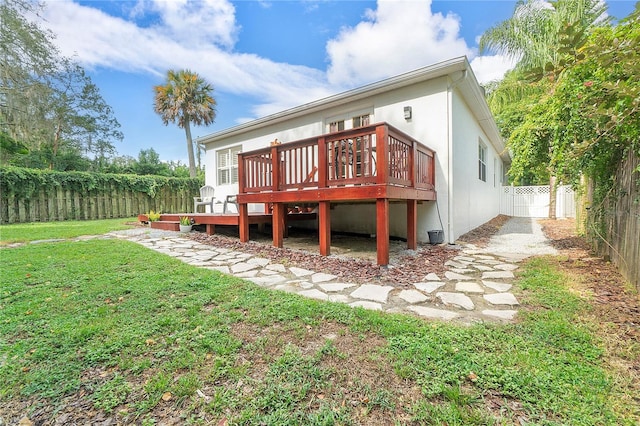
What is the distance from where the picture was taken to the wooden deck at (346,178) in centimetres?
382

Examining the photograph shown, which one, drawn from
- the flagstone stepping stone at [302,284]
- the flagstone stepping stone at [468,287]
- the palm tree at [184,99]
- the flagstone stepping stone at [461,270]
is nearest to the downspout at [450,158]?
the flagstone stepping stone at [461,270]

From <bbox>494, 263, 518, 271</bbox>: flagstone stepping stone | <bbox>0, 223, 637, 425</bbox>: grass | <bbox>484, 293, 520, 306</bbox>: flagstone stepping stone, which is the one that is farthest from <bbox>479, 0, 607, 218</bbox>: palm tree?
<bbox>0, 223, 637, 425</bbox>: grass

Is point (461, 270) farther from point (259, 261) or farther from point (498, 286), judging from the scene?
point (259, 261)

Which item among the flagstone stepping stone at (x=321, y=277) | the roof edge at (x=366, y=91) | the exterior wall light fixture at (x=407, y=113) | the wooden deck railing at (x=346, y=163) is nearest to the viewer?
the flagstone stepping stone at (x=321, y=277)

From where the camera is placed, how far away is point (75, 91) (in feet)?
57.4

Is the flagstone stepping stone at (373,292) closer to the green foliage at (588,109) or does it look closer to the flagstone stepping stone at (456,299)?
the flagstone stepping stone at (456,299)

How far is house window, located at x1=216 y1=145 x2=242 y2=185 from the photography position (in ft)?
31.4

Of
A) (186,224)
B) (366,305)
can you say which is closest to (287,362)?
(366,305)

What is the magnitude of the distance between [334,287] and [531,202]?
14027 millimetres

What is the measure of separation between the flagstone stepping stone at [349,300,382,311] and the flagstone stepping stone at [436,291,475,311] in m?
0.66

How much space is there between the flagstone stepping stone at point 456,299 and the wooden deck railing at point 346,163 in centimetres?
160

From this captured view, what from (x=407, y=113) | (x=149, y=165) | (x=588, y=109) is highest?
(x=149, y=165)

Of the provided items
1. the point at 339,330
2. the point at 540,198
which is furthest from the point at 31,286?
the point at 540,198

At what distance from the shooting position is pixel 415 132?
579cm
